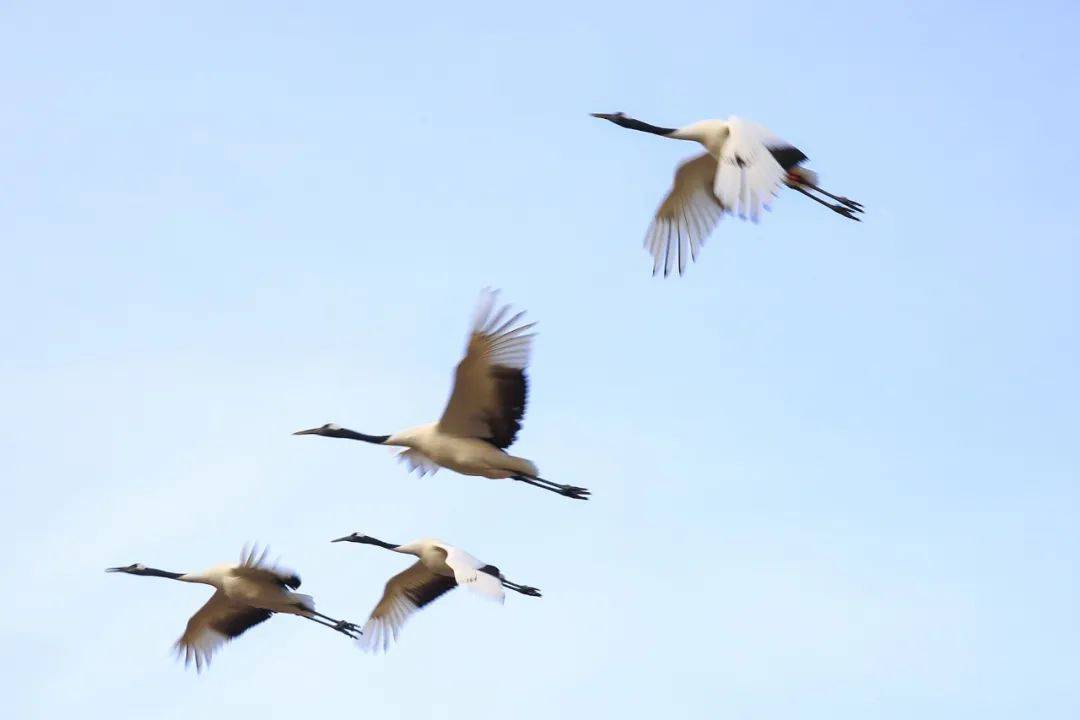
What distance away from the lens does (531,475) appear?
23281mm

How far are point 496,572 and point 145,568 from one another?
8.74 m

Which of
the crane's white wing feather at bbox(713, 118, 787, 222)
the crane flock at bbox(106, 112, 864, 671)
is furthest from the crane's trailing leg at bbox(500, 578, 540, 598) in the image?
the crane's white wing feather at bbox(713, 118, 787, 222)

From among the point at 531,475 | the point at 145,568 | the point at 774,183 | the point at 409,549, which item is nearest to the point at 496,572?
the point at 531,475

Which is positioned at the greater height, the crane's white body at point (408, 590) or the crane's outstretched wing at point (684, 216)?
the crane's outstretched wing at point (684, 216)

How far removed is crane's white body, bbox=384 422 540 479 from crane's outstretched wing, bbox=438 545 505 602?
3.10 ft

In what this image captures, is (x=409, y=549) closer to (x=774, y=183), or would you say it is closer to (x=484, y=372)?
(x=484, y=372)

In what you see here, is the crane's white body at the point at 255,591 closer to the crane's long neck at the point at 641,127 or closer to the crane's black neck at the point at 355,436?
the crane's black neck at the point at 355,436

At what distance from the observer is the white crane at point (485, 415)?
21.7m

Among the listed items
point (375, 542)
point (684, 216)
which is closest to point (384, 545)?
point (375, 542)

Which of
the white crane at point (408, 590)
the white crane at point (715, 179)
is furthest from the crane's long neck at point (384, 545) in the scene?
the white crane at point (715, 179)

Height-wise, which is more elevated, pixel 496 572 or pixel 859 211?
pixel 859 211

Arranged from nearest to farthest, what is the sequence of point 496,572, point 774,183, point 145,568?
point 774,183
point 496,572
point 145,568

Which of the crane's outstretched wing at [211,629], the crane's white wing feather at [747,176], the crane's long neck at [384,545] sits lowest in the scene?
the crane's outstretched wing at [211,629]

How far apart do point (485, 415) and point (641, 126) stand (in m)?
4.87
